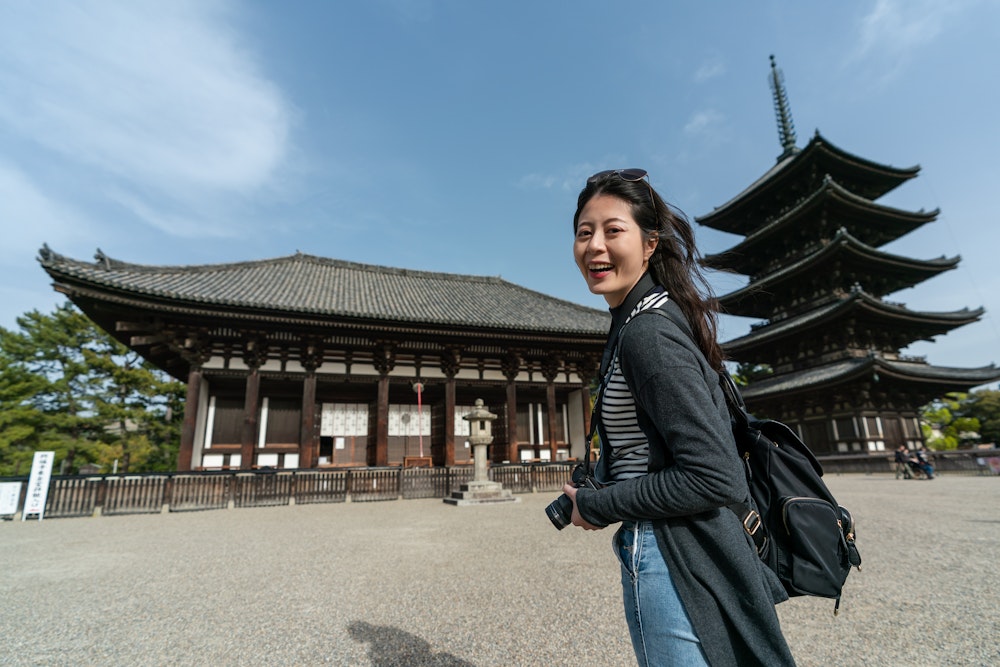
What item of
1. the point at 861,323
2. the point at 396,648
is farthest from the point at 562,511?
the point at 861,323

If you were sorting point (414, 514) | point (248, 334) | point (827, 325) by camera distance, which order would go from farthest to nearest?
point (827, 325) → point (248, 334) → point (414, 514)

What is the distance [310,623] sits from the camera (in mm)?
3508

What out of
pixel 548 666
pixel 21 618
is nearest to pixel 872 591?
pixel 548 666

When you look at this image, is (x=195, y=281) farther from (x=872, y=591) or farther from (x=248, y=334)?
(x=872, y=591)

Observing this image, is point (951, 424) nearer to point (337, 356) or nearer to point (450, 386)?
point (450, 386)

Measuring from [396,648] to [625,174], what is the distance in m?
3.18

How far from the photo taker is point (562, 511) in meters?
1.24

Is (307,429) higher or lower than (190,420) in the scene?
lower

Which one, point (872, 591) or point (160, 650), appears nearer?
point (160, 650)

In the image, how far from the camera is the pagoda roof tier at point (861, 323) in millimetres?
17219

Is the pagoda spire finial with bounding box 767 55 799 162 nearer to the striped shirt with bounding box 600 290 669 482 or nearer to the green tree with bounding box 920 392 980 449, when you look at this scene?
the green tree with bounding box 920 392 980 449

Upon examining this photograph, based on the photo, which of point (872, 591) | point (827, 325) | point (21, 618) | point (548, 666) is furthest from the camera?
point (827, 325)

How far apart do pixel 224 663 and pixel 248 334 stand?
10957mm

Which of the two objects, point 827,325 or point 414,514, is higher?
point 827,325
